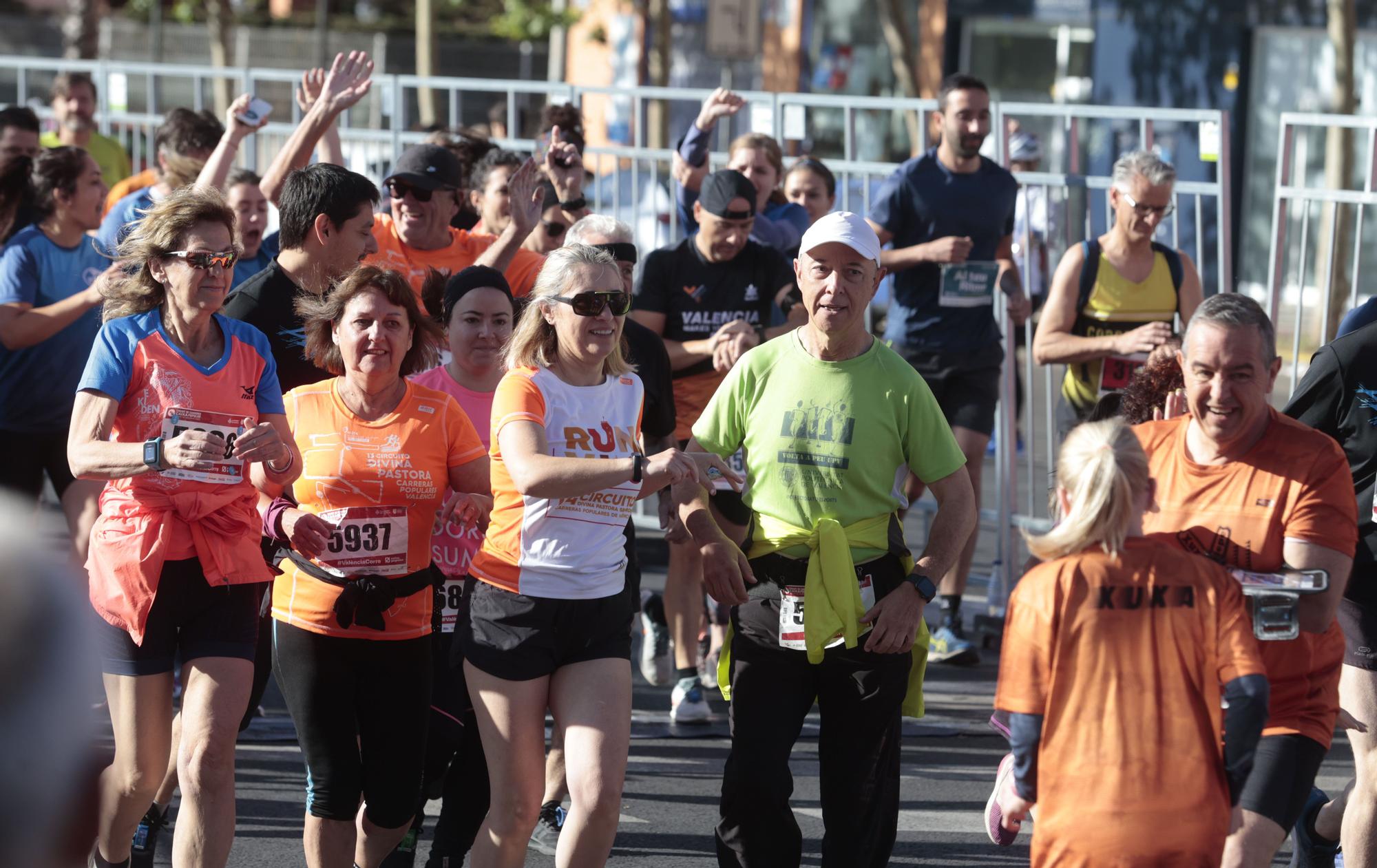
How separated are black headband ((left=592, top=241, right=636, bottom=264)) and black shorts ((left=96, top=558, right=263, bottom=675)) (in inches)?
76.3

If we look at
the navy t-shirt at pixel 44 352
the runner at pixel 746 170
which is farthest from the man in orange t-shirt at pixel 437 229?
the runner at pixel 746 170

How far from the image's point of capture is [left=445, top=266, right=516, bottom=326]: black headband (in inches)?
215

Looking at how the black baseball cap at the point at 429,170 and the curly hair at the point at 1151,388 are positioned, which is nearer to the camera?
the curly hair at the point at 1151,388

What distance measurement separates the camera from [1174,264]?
782cm

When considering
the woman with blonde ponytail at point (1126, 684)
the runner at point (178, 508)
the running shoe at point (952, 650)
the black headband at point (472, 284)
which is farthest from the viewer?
the running shoe at point (952, 650)

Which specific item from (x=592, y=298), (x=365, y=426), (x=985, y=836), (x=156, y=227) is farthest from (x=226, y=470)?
(x=985, y=836)

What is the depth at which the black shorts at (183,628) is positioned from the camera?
467cm

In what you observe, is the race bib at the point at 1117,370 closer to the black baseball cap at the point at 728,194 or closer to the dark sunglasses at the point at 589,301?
the black baseball cap at the point at 728,194

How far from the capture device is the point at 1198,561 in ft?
12.4

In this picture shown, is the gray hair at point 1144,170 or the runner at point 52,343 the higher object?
the gray hair at point 1144,170

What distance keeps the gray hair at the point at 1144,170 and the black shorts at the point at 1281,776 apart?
3.79m

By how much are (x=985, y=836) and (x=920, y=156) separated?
3721 mm

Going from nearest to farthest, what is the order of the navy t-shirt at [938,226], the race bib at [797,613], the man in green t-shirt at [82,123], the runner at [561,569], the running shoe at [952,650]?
the runner at [561,569]
the race bib at [797,613]
the running shoe at [952,650]
the navy t-shirt at [938,226]
the man in green t-shirt at [82,123]

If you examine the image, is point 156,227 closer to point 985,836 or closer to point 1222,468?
point 1222,468
